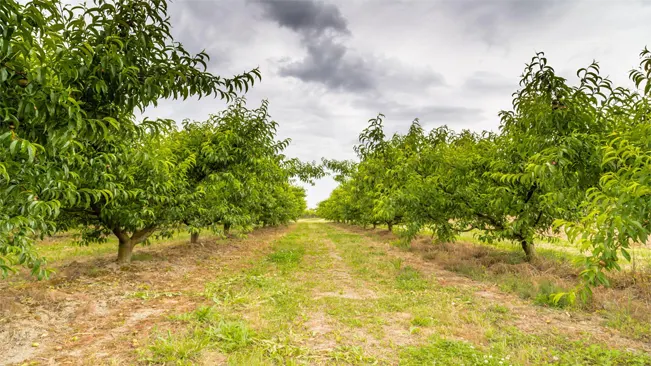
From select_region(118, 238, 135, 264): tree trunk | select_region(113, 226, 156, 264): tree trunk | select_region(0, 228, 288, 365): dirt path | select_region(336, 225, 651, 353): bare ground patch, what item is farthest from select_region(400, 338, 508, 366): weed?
select_region(118, 238, 135, 264): tree trunk

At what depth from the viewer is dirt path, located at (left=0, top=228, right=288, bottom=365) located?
477 cm

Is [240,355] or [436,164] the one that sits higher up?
[436,164]

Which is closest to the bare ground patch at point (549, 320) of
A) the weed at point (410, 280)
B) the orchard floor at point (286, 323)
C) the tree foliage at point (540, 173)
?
the orchard floor at point (286, 323)

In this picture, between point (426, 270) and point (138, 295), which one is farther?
point (426, 270)

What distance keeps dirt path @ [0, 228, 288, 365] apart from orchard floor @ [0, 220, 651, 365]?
0.03 metres

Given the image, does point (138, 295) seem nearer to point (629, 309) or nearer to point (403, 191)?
point (403, 191)

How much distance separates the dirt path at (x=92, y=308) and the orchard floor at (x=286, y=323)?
0.09ft

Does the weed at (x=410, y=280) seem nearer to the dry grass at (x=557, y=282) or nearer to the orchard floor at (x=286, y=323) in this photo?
the orchard floor at (x=286, y=323)

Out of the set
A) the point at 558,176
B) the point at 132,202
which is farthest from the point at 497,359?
the point at 132,202

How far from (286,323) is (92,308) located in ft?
13.5

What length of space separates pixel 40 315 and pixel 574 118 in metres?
11.1

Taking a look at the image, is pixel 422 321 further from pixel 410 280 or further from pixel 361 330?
pixel 410 280

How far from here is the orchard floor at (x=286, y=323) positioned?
4672 mm

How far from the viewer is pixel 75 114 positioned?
10.8 feet
